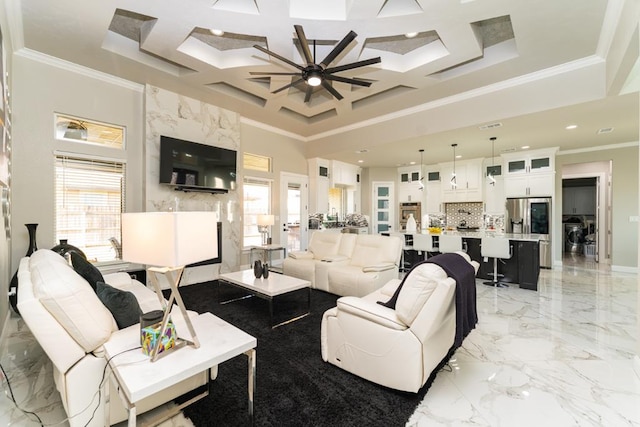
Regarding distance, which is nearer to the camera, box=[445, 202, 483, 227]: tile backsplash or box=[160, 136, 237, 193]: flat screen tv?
box=[160, 136, 237, 193]: flat screen tv

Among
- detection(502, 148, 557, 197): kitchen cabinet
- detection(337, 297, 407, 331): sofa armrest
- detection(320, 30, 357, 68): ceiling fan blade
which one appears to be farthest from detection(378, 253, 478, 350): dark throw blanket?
detection(502, 148, 557, 197): kitchen cabinet

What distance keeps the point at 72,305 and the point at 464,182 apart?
8.12 m

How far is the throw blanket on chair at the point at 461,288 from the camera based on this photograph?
1.92 meters

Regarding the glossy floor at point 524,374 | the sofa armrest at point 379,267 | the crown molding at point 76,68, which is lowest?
the glossy floor at point 524,374

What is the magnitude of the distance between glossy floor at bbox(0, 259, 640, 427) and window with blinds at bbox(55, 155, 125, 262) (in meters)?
1.19

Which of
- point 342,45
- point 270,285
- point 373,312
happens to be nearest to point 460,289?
point 373,312

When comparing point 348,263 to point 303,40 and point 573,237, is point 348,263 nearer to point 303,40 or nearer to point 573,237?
point 303,40

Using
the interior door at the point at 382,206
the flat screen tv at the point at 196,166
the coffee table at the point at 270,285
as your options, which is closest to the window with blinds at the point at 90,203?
the flat screen tv at the point at 196,166

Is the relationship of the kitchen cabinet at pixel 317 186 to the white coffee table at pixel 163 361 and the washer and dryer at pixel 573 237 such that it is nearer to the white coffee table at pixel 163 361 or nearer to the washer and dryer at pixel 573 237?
the white coffee table at pixel 163 361

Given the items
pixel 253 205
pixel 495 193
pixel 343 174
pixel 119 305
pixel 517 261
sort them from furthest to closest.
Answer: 1. pixel 343 174
2. pixel 495 193
3. pixel 253 205
4. pixel 517 261
5. pixel 119 305

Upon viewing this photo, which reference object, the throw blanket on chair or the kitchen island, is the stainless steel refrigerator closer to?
the kitchen island

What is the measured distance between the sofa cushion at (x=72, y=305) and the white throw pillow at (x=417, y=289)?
181 cm

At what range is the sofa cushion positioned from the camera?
4.64 feet

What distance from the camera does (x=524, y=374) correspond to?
218 cm
